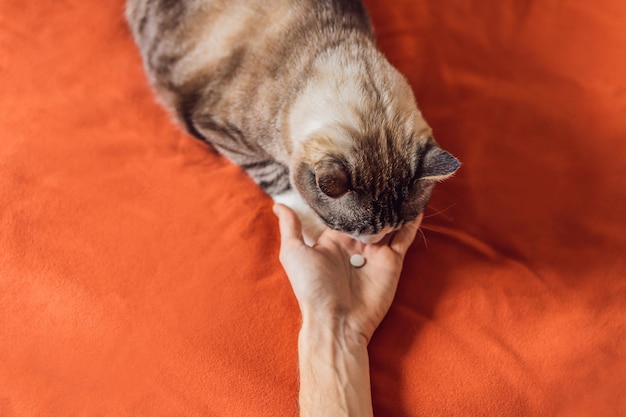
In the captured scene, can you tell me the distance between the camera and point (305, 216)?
1.59m

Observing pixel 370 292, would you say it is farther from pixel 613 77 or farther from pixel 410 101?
pixel 613 77

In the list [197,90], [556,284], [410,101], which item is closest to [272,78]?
[197,90]

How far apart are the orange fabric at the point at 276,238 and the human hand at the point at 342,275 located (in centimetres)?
7

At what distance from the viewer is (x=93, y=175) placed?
162 cm

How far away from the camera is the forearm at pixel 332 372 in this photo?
1294mm

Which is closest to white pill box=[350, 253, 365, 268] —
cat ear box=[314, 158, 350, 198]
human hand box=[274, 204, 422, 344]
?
human hand box=[274, 204, 422, 344]

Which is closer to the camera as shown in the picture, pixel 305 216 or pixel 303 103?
pixel 303 103

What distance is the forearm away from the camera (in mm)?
1294

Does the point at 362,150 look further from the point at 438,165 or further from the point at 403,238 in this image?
the point at 403,238

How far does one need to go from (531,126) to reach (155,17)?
1.28 m

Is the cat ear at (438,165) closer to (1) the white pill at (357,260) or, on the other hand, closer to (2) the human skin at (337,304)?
(2) the human skin at (337,304)

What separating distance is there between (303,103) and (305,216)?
352 millimetres

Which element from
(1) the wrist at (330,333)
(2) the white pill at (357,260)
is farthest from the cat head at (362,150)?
(1) the wrist at (330,333)

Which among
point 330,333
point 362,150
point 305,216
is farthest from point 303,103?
point 330,333
